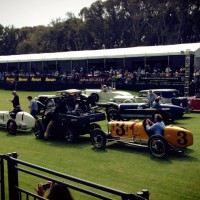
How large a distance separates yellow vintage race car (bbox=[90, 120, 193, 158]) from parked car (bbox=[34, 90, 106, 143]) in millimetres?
1185

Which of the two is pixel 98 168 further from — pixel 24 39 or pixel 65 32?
pixel 24 39

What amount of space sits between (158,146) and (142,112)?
605cm

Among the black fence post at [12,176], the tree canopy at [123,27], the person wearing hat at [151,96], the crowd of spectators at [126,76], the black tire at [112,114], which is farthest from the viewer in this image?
the tree canopy at [123,27]

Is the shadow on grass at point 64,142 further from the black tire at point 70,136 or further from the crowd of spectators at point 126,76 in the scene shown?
the crowd of spectators at point 126,76

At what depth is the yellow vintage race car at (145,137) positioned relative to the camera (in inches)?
440

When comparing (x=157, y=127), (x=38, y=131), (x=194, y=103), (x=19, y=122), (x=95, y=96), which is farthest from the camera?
(x=95, y=96)

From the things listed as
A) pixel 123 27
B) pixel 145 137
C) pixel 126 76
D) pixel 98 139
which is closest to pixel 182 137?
pixel 145 137

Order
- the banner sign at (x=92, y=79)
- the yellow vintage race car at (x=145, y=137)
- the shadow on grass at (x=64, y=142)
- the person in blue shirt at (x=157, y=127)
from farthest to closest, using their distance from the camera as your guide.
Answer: the banner sign at (x=92, y=79), the shadow on grass at (x=64, y=142), the person in blue shirt at (x=157, y=127), the yellow vintage race car at (x=145, y=137)

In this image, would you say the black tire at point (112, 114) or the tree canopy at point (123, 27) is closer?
the black tire at point (112, 114)

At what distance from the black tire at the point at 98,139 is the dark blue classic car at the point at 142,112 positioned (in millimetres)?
4980

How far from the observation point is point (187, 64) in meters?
28.7

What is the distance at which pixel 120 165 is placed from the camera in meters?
10.5

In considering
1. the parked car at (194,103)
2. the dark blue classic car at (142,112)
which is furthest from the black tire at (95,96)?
the parked car at (194,103)

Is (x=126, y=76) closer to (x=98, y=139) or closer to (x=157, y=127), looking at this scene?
(x=98, y=139)
